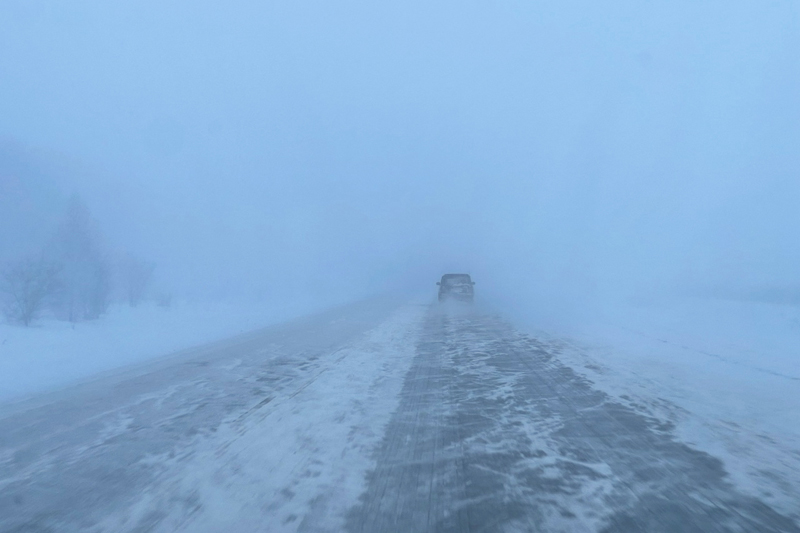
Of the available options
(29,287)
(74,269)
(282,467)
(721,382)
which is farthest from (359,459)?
(74,269)

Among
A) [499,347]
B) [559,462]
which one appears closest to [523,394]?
[559,462]

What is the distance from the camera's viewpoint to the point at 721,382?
861 centimetres

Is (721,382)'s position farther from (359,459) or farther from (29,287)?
(29,287)

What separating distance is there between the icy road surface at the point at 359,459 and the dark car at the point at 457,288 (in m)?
22.1

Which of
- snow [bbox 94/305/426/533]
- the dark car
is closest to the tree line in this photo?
the dark car

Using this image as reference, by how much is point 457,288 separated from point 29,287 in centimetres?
2000

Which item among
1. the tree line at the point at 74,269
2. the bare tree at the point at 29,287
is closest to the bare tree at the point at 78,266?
the tree line at the point at 74,269

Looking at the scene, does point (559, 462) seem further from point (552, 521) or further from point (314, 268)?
point (314, 268)

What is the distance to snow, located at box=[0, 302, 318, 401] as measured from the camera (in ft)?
36.6

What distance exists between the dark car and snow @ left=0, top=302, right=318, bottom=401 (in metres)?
10.1

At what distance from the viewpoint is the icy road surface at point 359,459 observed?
157 inches

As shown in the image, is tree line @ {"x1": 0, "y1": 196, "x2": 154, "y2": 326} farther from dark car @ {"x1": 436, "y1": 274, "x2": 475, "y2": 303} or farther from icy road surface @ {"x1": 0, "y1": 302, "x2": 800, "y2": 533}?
dark car @ {"x1": 436, "y1": 274, "x2": 475, "y2": 303}

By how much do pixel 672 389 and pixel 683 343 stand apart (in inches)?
236

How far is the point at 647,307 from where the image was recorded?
27344 mm
